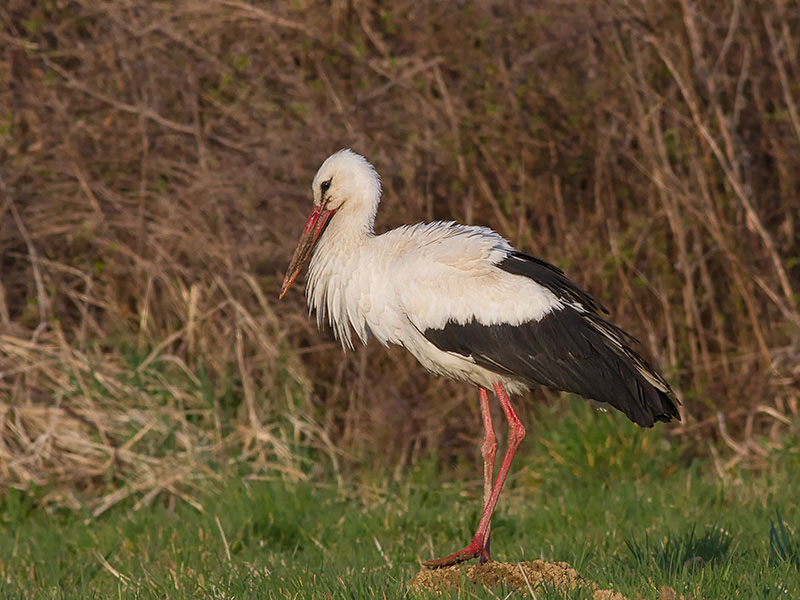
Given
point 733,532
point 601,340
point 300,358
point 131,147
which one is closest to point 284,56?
point 131,147

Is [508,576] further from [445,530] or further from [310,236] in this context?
[310,236]

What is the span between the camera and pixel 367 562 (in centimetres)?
502

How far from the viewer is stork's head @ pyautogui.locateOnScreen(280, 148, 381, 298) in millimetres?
5504

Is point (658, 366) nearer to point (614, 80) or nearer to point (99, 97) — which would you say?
point (614, 80)

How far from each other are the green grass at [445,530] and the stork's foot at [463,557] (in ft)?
0.43

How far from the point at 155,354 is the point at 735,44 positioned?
4325 mm

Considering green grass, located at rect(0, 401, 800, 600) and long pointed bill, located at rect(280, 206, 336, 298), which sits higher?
long pointed bill, located at rect(280, 206, 336, 298)

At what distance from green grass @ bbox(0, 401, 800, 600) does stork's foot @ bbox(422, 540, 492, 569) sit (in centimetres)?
13

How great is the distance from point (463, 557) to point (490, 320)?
3.28ft

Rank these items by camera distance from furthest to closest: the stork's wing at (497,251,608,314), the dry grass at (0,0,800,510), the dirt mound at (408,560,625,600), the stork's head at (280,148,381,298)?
the dry grass at (0,0,800,510) → the stork's head at (280,148,381,298) → the stork's wing at (497,251,608,314) → the dirt mound at (408,560,625,600)

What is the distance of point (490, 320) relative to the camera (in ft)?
16.5

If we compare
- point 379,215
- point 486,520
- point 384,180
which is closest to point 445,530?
point 486,520

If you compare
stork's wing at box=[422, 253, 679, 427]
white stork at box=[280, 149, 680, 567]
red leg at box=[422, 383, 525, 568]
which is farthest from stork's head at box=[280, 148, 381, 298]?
red leg at box=[422, 383, 525, 568]

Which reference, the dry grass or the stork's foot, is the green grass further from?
the dry grass
